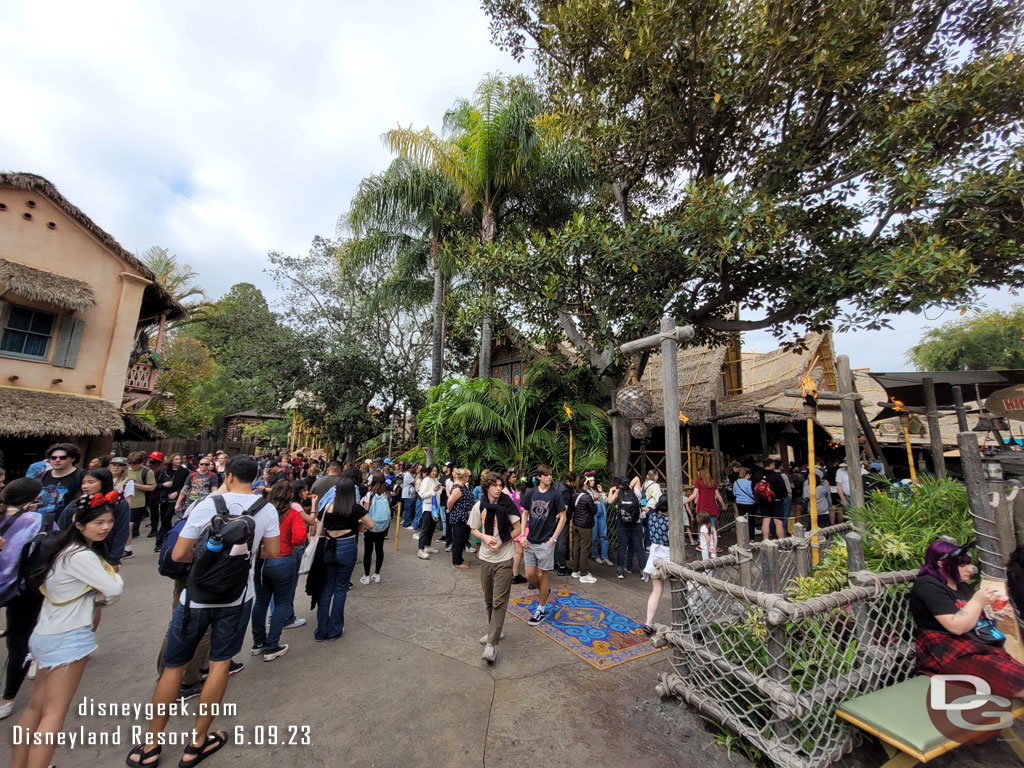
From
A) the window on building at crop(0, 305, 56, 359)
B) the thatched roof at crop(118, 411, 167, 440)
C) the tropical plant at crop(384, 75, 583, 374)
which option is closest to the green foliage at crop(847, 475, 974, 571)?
the tropical plant at crop(384, 75, 583, 374)

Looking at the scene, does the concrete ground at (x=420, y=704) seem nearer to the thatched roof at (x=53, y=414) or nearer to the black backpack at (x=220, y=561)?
the black backpack at (x=220, y=561)

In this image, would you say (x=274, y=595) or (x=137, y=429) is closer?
(x=274, y=595)

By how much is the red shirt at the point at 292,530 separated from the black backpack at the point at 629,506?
15.5ft

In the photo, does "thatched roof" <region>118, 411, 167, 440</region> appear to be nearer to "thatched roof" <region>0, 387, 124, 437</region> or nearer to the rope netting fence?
"thatched roof" <region>0, 387, 124, 437</region>

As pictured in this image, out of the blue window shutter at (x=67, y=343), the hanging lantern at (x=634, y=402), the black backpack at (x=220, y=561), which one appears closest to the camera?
the black backpack at (x=220, y=561)

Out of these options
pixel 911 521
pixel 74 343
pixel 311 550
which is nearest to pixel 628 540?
pixel 911 521

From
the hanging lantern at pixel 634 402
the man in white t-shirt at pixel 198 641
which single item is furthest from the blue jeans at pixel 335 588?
the hanging lantern at pixel 634 402

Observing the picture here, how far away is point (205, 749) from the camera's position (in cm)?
277

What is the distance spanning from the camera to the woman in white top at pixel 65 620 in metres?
2.39

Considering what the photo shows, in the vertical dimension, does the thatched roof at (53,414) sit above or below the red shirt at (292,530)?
above

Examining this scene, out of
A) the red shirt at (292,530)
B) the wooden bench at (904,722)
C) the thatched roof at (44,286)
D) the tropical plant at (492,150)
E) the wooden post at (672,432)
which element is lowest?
the wooden bench at (904,722)

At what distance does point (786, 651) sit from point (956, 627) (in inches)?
45.9

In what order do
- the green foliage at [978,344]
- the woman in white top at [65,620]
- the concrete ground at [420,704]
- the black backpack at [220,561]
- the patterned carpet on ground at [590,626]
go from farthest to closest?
the green foliage at [978,344]
the patterned carpet on ground at [590,626]
the concrete ground at [420,704]
the black backpack at [220,561]
the woman in white top at [65,620]

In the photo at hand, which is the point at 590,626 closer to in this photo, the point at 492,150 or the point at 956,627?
the point at 956,627
